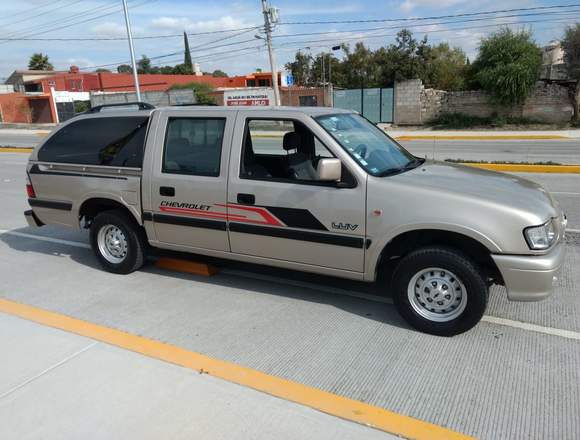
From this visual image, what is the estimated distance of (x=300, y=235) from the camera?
416 cm

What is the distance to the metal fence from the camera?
31094 mm

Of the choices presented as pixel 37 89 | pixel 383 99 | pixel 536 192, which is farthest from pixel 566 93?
pixel 37 89

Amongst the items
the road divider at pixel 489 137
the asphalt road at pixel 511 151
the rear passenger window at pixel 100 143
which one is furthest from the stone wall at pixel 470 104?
the rear passenger window at pixel 100 143

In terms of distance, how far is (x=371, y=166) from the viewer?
4074 millimetres

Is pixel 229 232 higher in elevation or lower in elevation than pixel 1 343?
higher

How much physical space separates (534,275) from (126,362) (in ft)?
9.69

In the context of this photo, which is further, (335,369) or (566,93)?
(566,93)

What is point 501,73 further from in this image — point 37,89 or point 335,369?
point 37,89

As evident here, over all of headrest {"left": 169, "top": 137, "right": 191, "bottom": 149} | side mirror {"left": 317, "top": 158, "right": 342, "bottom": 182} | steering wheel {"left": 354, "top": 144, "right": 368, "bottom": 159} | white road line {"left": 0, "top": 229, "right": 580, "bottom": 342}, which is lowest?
white road line {"left": 0, "top": 229, "right": 580, "bottom": 342}

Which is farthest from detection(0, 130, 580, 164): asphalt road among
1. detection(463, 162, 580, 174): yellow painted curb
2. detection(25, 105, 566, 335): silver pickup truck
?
detection(25, 105, 566, 335): silver pickup truck

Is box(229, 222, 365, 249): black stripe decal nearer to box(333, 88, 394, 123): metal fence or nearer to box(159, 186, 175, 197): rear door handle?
box(159, 186, 175, 197): rear door handle

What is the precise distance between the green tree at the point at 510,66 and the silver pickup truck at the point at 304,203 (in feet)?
83.0

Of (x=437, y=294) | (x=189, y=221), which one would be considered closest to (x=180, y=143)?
(x=189, y=221)

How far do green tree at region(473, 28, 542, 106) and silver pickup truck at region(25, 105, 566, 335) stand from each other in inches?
996
